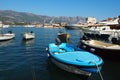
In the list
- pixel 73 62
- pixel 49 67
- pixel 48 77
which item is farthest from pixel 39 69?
pixel 73 62

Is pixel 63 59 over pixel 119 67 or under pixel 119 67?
over

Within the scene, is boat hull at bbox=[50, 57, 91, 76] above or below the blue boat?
below

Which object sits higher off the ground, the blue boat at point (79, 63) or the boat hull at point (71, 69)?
the blue boat at point (79, 63)

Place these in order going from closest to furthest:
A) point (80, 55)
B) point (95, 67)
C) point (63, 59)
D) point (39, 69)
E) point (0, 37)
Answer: point (95, 67) < point (63, 59) < point (80, 55) < point (39, 69) < point (0, 37)

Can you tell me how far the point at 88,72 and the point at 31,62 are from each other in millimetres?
8658

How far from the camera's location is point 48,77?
1498 cm

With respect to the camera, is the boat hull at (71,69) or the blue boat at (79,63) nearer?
the blue boat at (79,63)

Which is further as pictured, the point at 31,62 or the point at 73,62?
the point at 31,62

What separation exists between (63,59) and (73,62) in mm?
1226

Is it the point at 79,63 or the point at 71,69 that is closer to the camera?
the point at 79,63

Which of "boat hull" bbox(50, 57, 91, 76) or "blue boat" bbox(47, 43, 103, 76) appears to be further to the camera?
"boat hull" bbox(50, 57, 91, 76)

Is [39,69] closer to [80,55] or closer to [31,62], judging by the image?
[31,62]

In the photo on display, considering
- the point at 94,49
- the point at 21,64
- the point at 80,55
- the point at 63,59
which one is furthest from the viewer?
the point at 94,49

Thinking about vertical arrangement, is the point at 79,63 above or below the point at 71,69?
above
